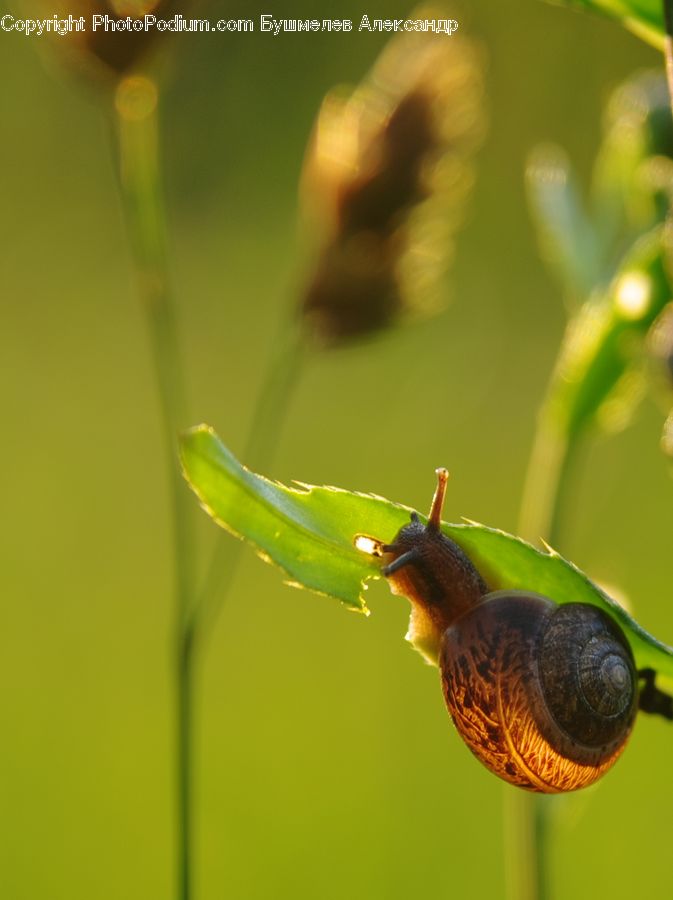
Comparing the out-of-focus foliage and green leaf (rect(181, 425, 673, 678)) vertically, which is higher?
the out-of-focus foliage

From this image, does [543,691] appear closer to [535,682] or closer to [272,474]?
[535,682]

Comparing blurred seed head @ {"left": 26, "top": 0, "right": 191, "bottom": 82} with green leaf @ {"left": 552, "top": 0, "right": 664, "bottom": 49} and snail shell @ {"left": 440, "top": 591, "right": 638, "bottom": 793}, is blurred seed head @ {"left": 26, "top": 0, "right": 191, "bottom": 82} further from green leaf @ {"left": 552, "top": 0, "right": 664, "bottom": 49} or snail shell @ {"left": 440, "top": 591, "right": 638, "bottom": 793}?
snail shell @ {"left": 440, "top": 591, "right": 638, "bottom": 793}

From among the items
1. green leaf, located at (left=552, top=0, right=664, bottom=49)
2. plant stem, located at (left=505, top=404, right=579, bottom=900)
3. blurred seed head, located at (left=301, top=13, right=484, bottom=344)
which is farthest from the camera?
blurred seed head, located at (left=301, top=13, right=484, bottom=344)

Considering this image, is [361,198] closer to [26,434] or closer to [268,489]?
[268,489]

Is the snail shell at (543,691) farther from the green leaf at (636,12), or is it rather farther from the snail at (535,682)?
the green leaf at (636,12)

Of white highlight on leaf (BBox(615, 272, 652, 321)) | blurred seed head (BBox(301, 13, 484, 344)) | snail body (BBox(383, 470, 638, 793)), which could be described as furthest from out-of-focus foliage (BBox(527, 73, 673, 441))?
snail body (BBox(383, 470, 638, 793))

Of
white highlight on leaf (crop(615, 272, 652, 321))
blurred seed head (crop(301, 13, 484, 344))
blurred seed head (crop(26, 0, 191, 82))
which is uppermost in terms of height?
blurred seed head (crop(26, 0, 191, 82))

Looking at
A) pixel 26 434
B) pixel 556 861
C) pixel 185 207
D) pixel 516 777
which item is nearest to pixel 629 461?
pixel 556 861

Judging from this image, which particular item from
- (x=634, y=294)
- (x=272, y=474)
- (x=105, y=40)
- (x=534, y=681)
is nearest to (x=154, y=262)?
(x=105, y=40)
